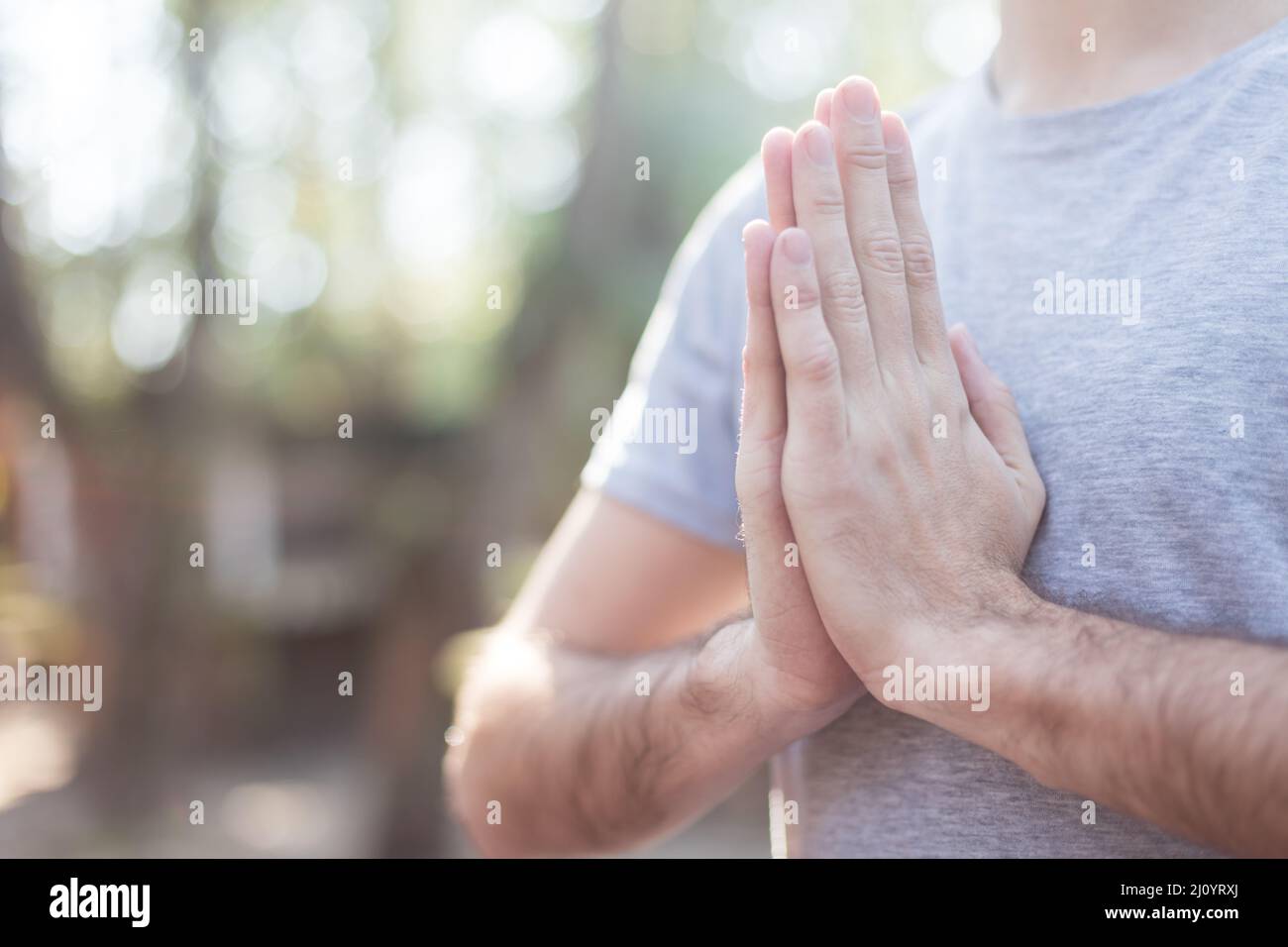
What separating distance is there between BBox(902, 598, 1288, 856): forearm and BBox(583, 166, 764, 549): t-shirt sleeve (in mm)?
488

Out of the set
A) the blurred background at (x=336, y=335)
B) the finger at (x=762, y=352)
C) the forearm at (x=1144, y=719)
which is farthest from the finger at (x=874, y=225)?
Answer: the blurred background at (x=336, y=335)

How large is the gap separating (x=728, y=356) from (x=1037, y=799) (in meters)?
0.67

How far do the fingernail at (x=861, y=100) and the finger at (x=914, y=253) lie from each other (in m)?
0.02

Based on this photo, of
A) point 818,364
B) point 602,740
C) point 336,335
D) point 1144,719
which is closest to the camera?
point 1144,719

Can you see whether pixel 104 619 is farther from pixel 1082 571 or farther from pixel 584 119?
pixel 1082 571

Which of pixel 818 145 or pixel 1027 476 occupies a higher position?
pixel 818 145

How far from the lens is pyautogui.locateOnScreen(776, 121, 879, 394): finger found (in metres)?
1.02

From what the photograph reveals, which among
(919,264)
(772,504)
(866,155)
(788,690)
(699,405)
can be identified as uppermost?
(866,155)

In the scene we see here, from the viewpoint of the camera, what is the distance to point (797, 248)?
3.30 feet

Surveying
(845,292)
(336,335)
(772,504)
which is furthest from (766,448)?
(336,335)

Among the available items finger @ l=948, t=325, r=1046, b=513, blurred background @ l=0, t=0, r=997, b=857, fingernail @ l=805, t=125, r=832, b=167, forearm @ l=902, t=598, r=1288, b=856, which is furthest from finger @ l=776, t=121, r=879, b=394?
blurred background @ l=0, t=0, r=997, b=857

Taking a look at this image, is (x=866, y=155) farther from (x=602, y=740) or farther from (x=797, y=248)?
(x=602, y=740)

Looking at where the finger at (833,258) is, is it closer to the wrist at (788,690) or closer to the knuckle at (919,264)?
the knuckle at (919,264)

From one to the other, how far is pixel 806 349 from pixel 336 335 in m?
6.52
